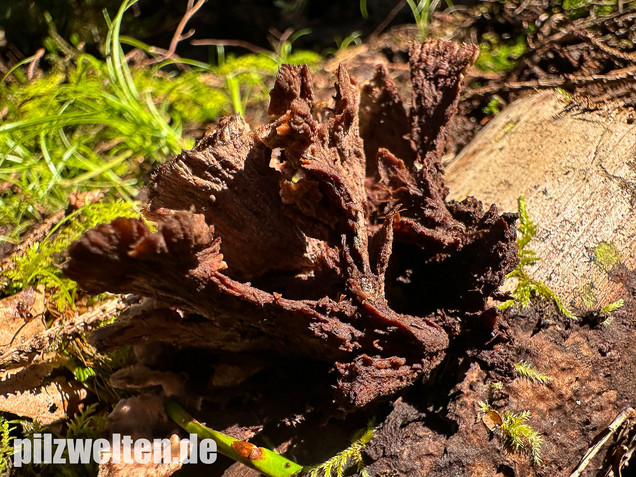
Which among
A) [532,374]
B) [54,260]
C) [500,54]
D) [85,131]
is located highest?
[500,54]

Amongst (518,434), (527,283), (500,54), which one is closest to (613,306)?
(527,283)

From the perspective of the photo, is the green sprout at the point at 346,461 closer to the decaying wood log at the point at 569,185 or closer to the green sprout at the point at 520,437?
the green sprout at the point at 520,437

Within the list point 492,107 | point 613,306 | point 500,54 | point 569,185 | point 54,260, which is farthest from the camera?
point 500,54

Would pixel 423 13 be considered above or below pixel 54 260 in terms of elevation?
above

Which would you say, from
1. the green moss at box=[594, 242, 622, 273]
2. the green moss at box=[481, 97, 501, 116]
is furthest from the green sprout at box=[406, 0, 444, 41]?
the green moss at box=[594, 242, 622, 273]

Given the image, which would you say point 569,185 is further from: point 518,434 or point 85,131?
point 85,131

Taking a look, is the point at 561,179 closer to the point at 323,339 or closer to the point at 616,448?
the point at 616,448
